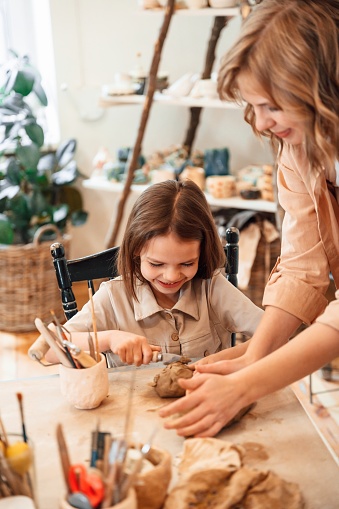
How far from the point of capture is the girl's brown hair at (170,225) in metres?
1.66

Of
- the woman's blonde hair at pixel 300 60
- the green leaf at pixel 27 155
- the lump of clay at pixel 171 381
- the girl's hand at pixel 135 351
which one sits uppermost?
the woman's blonde hair at pixel 300 60

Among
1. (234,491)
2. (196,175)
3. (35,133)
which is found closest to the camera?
(234,491)

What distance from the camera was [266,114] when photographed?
3.87ft

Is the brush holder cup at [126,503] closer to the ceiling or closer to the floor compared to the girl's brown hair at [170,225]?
closer to the ceiling

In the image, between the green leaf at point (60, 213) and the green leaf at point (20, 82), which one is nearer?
the green leaf at point (20, 82)

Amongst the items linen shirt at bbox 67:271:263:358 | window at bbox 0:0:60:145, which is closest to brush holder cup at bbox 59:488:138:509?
linen shirt at bbox 67:271:263:358

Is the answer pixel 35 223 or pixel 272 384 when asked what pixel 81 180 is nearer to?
pixel 35 223

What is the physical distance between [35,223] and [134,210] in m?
2.15

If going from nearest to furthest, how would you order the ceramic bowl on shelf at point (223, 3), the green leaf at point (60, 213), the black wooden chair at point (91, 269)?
1. the black wooden chair at point (91, 269)
2. the ceramic bowl on shelf at point (223, 3)
3. the green leaf at point (60, 213)

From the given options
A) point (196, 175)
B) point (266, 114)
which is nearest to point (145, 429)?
point (266, 114)

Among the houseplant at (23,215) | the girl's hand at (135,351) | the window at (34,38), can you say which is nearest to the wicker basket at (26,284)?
the houseplant at (23,215)

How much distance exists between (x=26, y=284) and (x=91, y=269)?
1.81 meters

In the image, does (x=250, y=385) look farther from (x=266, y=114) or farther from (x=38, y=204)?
(x=38, y=204)

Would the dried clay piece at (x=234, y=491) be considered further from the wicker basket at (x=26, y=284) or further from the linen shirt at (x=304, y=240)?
the wicker basket at (x=26, y=284)
